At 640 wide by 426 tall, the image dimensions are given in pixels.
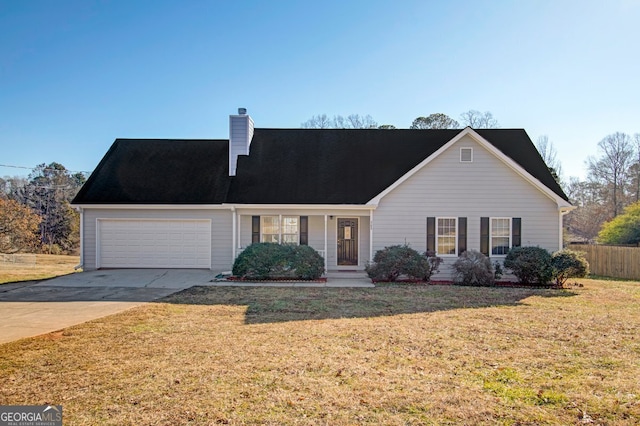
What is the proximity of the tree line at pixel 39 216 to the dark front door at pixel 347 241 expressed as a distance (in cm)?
2389

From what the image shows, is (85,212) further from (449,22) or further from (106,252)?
(449,22)

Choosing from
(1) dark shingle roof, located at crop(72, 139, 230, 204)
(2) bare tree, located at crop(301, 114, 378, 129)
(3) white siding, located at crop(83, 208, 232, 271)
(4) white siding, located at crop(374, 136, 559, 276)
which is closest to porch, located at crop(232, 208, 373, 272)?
(3) white siding, located at crop(83, 208, 232, 271)

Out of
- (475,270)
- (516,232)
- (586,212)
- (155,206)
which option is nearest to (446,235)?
(475,270)

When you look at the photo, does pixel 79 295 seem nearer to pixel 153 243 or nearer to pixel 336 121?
pixel 153 243

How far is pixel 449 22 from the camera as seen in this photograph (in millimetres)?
14141

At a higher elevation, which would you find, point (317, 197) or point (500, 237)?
point (317, 197)

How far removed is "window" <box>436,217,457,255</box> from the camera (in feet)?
54.3

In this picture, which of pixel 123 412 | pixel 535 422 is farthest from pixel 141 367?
pixel 535 422

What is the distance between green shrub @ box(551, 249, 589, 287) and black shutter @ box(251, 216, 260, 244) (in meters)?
10.7

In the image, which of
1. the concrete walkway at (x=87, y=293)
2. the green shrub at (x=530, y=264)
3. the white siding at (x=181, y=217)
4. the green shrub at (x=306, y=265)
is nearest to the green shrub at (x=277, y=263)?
the green shrub at (x=306, y=265)

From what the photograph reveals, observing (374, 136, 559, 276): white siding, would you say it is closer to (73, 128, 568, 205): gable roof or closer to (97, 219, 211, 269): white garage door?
(73, 128, 568, 205): gable roof

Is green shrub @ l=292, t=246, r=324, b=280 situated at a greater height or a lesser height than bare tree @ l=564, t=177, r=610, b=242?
lesser

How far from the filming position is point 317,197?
17312 mm

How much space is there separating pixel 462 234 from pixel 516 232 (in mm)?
1984
